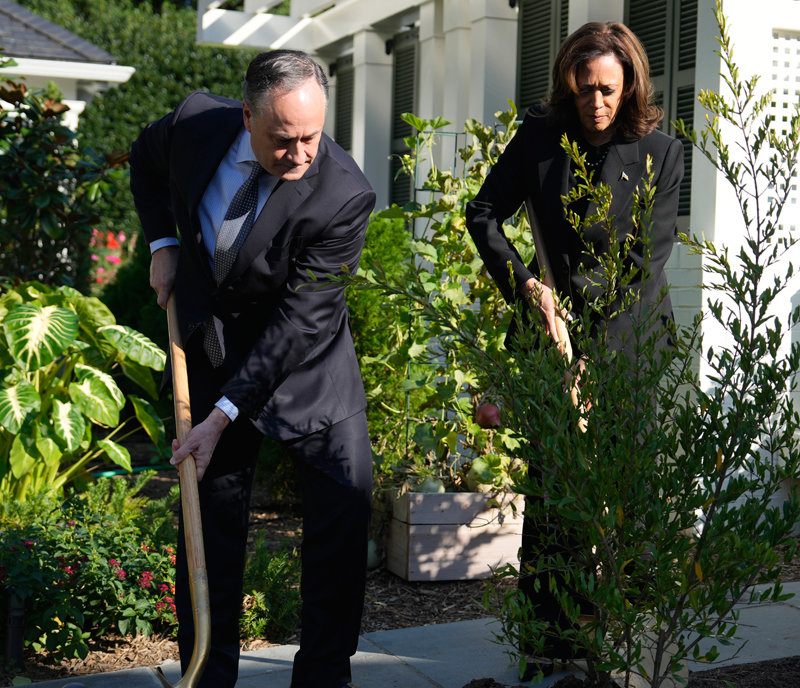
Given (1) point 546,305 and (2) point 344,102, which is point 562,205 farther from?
(2) point 344,102

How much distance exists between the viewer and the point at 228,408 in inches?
99.1

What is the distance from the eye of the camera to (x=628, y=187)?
9.14ft

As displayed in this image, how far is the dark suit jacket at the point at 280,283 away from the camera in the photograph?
2.59 meters

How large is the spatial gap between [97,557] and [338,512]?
1100 mm

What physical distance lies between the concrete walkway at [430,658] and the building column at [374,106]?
590cm

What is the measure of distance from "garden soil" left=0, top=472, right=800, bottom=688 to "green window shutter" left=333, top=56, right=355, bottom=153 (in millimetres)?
6287

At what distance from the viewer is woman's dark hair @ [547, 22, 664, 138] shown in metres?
2.68

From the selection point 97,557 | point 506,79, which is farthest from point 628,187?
point 506,79

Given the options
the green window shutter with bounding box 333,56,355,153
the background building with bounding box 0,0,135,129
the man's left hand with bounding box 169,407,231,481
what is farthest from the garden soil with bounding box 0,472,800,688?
the background building with bounding box 0,0,135,129

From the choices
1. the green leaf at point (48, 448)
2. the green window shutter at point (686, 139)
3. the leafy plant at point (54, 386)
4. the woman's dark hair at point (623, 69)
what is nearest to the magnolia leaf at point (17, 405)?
the leafy plant at point (54, 386)

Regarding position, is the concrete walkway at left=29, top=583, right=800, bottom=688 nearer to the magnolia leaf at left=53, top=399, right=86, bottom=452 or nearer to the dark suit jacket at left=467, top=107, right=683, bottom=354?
the dark suit jacket at left=467, top=107, right=683, bottom=354

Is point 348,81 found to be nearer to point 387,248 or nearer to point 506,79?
point 506,79

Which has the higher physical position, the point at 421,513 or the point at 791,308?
the point at 791,308

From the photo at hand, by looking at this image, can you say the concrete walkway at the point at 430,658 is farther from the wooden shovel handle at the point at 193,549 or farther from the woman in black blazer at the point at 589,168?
the wooden shovel handle at the point at 193,549
